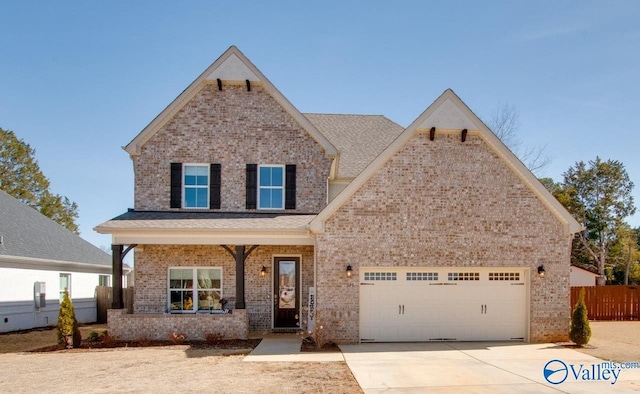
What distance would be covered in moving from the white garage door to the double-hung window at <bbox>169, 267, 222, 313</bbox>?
5.12m

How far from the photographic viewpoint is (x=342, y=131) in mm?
22953

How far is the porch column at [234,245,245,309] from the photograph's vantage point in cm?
1589

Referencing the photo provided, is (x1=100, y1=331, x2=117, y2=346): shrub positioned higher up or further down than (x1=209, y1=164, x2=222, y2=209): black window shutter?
further down

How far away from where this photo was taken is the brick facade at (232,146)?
59.1 ft

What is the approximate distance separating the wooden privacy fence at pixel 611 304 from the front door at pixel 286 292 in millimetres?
13334

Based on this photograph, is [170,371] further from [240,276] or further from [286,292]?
[286,292]

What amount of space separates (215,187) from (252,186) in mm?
1231

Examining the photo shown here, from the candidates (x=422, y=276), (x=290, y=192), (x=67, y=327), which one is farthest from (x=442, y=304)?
(x=67, y=327)

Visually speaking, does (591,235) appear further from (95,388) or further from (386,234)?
→ (95,388)

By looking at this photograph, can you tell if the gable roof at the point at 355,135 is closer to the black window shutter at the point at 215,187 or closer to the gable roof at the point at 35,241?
the black window shutter at the point at 215,187

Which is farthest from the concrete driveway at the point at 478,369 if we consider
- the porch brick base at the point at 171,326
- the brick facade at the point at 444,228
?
the porch brick base at the point at 171,326

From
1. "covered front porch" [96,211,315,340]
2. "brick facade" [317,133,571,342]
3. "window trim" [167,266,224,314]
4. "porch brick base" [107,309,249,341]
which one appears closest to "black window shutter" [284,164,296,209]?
"covered front porch" [96,211,315,340]

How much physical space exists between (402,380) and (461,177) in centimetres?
705

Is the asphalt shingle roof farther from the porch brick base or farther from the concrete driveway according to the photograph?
the concrete driveway
